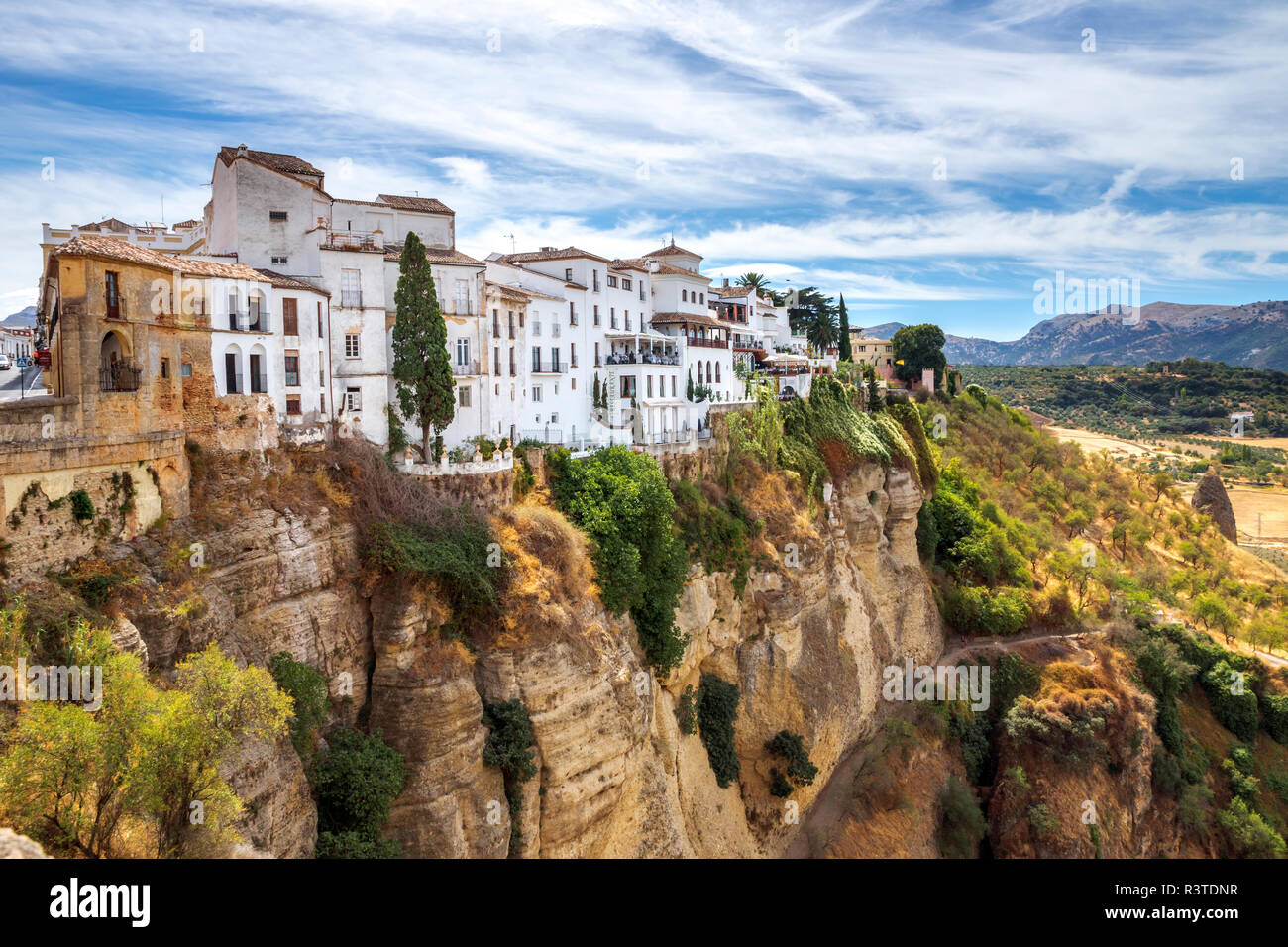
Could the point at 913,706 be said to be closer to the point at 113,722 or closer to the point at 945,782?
the point at 945,782

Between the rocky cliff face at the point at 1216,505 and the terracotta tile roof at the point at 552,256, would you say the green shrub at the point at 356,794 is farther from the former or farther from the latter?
the rocky cliff face at the point at 1216,505

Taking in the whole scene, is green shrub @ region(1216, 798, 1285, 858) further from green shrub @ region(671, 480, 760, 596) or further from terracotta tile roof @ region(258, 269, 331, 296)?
terracotta tile roof @ region(258, 269, 331, 296)

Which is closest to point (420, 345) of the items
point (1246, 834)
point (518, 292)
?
point (518, 292)

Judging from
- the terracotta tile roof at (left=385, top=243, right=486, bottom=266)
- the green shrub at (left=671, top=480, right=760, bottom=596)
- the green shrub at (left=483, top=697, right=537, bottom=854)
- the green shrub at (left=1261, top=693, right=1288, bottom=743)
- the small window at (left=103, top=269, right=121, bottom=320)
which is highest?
the terracotta tile roof at (left=385, top=243, right=486, bottom=266)

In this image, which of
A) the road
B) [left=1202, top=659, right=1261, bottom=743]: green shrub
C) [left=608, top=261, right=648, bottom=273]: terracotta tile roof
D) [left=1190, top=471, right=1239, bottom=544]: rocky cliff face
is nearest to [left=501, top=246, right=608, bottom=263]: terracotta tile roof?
[left=608, top=261, right=648, bottom=273]: terracotta tile roof

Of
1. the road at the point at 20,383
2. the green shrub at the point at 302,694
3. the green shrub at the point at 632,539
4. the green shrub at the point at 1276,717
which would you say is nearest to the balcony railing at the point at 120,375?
the road at the point at 20,383

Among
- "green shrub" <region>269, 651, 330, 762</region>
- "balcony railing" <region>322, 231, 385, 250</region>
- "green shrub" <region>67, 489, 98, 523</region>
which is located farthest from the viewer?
"balcony railing" <region>322, 231, 385, 250</region>

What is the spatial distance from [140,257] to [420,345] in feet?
28.8

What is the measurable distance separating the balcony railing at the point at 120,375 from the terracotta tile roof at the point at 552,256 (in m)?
22.9

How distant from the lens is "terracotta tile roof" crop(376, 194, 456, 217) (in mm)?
32688

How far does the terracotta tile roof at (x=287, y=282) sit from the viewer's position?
25281mm

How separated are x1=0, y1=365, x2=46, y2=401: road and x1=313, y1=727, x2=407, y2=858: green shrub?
1167cm

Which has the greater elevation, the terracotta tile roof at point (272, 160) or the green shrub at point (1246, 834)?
the terracotta tile roof at point (272, 160)
